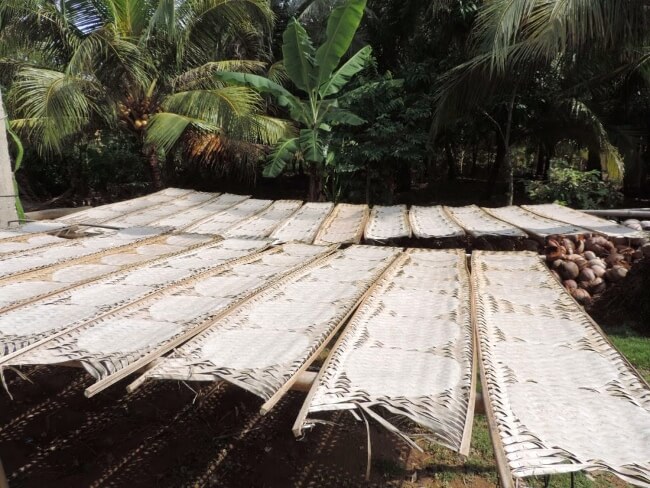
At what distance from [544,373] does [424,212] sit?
4023 mm

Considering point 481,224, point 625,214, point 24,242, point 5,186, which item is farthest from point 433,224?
point 5,186

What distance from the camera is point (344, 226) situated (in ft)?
17.1

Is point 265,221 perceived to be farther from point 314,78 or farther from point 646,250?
point 646,250

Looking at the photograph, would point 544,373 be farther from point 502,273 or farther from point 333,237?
point 333,237

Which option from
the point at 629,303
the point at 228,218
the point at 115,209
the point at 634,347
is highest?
the point at 115,209

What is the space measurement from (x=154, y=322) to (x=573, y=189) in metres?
8.43

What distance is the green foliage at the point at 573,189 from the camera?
852 centimetres

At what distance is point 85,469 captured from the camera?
3182mm

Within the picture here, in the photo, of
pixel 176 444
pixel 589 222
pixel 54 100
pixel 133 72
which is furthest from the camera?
pixel 133 72

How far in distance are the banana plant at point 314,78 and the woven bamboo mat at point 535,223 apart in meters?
3.62

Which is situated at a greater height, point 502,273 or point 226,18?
point 226,18

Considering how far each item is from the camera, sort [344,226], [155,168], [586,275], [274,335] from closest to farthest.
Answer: [274,335], [344,226], [586,275], [155,168]

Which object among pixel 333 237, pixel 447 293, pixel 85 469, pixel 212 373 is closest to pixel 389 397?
pixel 212 373

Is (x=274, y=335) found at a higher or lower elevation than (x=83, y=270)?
lower
